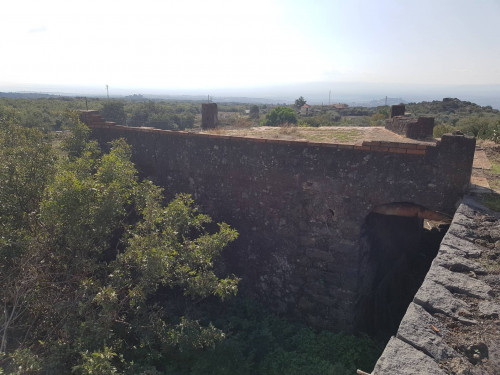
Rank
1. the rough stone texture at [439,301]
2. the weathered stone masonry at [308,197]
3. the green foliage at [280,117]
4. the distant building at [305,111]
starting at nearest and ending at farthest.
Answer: the rough stone texture at [439,301]
the weathered stone masonry at [308,197]
the green foliage at [280,117]
the distant building at [305,111]

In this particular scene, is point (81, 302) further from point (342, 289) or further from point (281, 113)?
point (281, 113)

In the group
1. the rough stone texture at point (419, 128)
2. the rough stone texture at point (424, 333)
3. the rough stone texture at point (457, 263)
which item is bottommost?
the rough stone texture at point (424, 333)

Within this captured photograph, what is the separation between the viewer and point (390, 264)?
7309 millimetres

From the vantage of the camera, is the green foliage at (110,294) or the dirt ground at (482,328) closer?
the dirt ground at (482,328)

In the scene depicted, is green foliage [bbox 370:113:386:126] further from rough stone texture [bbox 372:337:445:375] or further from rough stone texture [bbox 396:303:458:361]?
rough stone texture [bbox 372:337:445:375]

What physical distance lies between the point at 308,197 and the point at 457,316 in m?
3.58

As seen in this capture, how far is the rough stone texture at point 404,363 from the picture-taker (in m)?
2.39

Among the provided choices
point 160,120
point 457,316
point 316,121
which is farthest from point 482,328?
point 160,120

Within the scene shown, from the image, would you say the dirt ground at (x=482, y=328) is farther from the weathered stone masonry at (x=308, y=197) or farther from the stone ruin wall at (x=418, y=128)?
the stone ruin wall at (x=418, y=128)

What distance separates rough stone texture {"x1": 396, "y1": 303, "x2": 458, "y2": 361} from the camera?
102 inches

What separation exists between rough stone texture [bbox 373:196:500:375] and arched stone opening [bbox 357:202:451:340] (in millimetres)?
1955

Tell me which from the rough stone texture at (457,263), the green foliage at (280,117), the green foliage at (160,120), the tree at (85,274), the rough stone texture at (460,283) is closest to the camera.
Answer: the rough stone texture at (460,283)

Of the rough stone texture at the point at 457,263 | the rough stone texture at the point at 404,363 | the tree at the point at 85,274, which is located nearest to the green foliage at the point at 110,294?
the tree at the point at 85,274

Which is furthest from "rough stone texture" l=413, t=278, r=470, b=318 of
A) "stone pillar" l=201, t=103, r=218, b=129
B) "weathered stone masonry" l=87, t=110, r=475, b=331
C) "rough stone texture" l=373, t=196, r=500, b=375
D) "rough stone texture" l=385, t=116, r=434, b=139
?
"stone pillar" l=201, t=103, r=218, b=129
